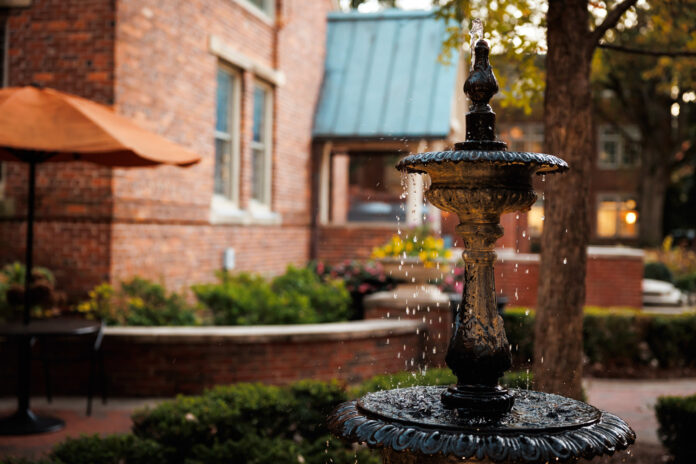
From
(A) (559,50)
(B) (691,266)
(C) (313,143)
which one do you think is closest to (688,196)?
(B) (691,266)

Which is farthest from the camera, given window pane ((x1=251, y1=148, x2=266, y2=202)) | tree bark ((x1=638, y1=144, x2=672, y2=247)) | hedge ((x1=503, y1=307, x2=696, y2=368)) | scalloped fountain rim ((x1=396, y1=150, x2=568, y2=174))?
tree bark ((x1=638, y1=144, x2=672, y2=247))

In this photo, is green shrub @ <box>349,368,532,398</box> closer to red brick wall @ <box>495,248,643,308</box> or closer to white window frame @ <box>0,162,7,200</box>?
white window frame @ <box>0,162,7,200</box>

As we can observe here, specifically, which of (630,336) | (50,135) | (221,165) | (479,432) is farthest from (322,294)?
(479,432)

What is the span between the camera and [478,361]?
3.12 meters

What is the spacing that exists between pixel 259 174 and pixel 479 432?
11138mm

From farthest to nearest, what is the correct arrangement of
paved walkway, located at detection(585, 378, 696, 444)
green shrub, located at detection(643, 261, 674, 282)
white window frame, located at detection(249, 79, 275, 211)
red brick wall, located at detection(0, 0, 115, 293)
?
green shrub, located at detection(643, 261, 674, 282), white window frame, located at detection(249, 79, 275, 211), red brick wall, located at detection(0, 0, 115, 293), paved walkway, located at detection(585, 378, 696, 444)

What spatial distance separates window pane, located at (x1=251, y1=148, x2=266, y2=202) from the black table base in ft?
23.9

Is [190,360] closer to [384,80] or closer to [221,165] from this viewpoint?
[221,165]

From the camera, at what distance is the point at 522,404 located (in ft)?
11.4

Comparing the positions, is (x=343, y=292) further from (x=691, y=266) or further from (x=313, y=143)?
(x=691, y=266)

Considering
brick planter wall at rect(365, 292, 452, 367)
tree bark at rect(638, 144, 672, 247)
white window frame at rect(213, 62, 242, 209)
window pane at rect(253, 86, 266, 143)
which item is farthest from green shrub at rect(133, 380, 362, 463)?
tree bark at rect(638, 144, 672, 247)

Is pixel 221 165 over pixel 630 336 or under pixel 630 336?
over

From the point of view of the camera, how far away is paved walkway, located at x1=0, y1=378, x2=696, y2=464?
606 centimetres

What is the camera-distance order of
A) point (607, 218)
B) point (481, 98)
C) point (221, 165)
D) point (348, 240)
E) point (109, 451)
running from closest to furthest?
point (481, 98) → point (109, 451) → point (221, 165) → point (348, 240) → point (607, 218)
